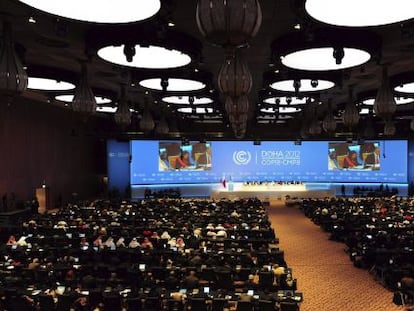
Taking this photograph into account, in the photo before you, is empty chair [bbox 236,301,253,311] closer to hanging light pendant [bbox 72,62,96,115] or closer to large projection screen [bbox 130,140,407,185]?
hanging light pendant [bbox 72,62,96,115]

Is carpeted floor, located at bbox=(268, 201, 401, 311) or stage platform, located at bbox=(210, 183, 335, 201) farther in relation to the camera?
stage platform, located at bbox=(210, 183, 335, 201)

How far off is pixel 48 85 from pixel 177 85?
6.05m

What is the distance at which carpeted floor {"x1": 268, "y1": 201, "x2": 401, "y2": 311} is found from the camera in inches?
425

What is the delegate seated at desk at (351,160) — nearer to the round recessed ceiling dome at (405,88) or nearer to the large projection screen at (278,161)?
the large projection screen at (278,161)

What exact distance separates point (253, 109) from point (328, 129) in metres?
9.75

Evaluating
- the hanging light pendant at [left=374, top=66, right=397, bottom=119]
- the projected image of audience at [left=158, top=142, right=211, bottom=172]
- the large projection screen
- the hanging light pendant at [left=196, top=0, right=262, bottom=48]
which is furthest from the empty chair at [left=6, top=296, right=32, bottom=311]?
the projected image of audience at [left=158, top=142, right=211, bottom=172]

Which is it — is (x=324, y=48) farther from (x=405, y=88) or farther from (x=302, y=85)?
(x=405, y=88)

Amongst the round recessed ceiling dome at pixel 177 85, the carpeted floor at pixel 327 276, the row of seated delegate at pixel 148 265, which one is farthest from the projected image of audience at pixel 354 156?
the round recessed ceiling dome at pixel 177 85

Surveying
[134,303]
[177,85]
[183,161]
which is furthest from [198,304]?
[183,161]

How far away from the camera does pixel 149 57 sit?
38.1 ft

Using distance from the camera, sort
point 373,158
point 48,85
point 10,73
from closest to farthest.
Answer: point 10,73, point 48,85, point 373,158

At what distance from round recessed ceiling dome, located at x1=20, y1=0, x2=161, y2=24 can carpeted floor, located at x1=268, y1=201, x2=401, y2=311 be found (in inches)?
315

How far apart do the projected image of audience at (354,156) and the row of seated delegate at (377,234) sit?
10015 mm

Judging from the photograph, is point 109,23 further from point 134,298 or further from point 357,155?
point 357,155
